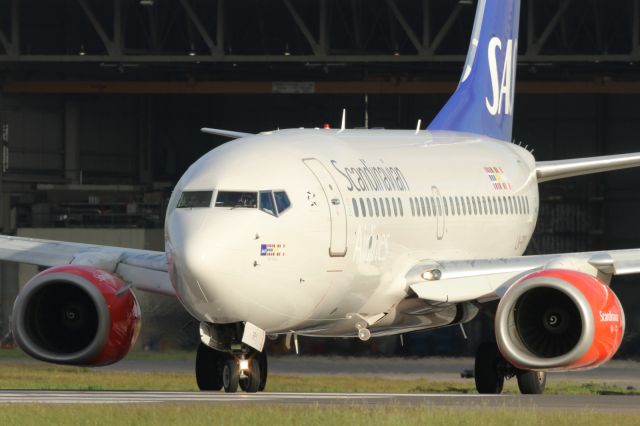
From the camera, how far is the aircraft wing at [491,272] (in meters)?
25.6

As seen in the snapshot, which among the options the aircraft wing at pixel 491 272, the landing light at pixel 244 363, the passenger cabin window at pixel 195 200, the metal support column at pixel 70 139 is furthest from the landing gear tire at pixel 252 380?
the metal support column at pixel 70 139

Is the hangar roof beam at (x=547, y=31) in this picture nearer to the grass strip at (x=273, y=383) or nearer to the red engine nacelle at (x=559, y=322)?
the grass strip at (x=273, y=383)

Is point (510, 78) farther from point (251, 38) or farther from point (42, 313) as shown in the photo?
point (251, 38)

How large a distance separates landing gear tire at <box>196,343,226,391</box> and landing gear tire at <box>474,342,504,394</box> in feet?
15.9

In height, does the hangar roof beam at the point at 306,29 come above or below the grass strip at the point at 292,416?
above

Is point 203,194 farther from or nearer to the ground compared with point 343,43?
nearer to the ground

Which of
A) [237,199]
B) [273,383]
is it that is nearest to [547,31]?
[273,383]

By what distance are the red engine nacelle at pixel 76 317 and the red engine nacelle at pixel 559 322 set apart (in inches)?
241

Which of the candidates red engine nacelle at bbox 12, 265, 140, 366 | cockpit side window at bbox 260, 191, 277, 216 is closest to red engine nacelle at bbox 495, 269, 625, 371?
cockpit side window at bbox 260, 191, 277, 216

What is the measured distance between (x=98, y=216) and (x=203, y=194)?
117 ft

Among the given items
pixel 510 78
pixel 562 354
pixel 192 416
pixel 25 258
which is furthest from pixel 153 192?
pixel 192 416

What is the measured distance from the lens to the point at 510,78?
1532 inches

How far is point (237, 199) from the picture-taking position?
2234cm

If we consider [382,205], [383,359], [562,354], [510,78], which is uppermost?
[510,78]
